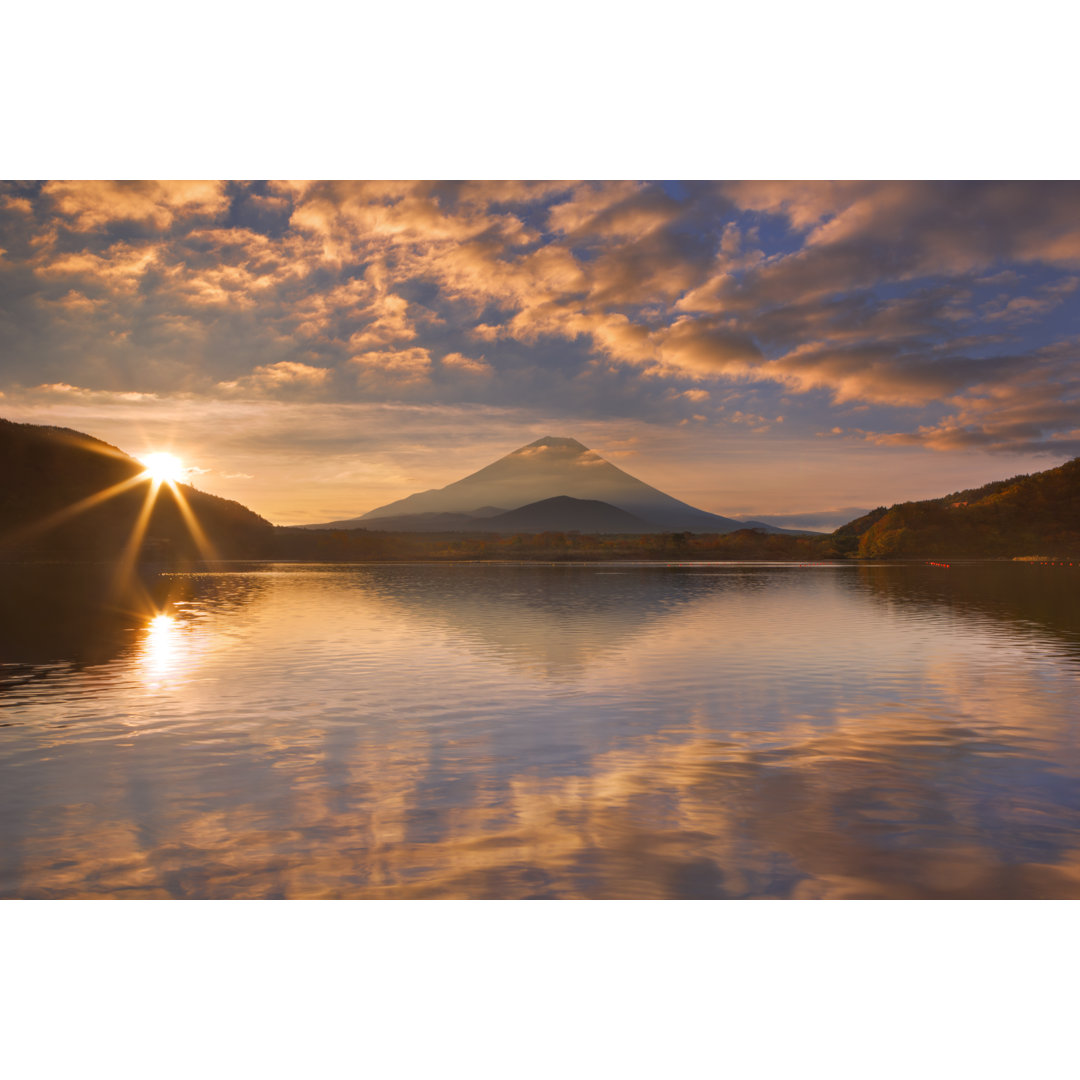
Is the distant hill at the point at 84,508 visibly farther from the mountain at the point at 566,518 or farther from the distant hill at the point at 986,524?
the distant hill at the point at 986,524

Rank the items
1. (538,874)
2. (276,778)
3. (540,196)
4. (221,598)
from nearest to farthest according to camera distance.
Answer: (538,874) → (276,778) → (540,196) → (221,598)

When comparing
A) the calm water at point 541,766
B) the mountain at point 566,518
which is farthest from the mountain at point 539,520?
the calm water at point 541,766

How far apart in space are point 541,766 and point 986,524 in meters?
107

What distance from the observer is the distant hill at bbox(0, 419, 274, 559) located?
9100cm

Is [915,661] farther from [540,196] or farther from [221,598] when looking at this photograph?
[221,598]

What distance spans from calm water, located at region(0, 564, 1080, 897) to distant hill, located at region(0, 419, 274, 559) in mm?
81704

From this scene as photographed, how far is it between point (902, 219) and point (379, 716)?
996 inches

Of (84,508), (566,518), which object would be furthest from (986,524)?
(84,508)

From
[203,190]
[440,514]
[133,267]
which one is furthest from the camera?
[440,514]

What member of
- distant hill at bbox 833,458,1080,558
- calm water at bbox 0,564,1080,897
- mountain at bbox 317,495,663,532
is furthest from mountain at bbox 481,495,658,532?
calm water at bbox 0,564,1080,897

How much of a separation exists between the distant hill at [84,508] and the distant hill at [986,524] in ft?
277

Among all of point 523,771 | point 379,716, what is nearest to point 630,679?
point 379,716

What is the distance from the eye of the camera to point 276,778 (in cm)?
868

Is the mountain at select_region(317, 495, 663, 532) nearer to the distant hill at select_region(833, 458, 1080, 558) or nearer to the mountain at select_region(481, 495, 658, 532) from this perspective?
the mountain at select_region(481, 495, 658, 532)
